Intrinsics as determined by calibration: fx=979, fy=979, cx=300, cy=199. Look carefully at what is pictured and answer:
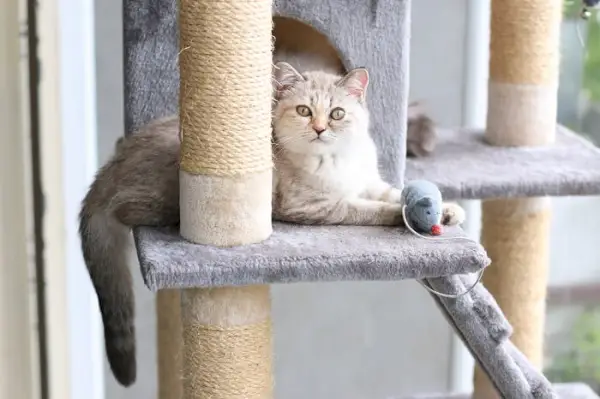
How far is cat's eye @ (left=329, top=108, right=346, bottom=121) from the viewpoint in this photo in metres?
1.32

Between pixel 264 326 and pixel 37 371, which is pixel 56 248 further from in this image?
pixel 264 326

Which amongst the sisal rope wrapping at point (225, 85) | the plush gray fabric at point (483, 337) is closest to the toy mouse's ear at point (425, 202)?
the plush gray fabric at point (483, 337)

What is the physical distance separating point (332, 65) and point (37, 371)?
2.75ft

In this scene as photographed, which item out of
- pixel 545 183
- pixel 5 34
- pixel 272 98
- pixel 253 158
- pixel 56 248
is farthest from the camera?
pixel 56 248

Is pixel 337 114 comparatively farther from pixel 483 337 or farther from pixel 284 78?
pixel 483 337

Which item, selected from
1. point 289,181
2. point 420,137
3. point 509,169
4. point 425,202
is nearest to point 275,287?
point 420,137

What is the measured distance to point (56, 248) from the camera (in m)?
1.88

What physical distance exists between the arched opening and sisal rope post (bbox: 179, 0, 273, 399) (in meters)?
0.43

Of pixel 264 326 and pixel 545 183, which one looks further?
pixel 545 183

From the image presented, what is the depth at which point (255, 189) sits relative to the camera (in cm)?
123

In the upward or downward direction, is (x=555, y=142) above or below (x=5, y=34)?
below

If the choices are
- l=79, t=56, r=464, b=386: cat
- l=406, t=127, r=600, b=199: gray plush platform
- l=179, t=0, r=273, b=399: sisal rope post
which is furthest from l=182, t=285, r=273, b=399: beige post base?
l=406, t=127, r=600, b=199: gray plush platform

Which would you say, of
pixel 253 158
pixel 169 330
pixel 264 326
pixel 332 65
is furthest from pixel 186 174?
pixel 169 330

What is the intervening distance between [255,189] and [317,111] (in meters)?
0.15
